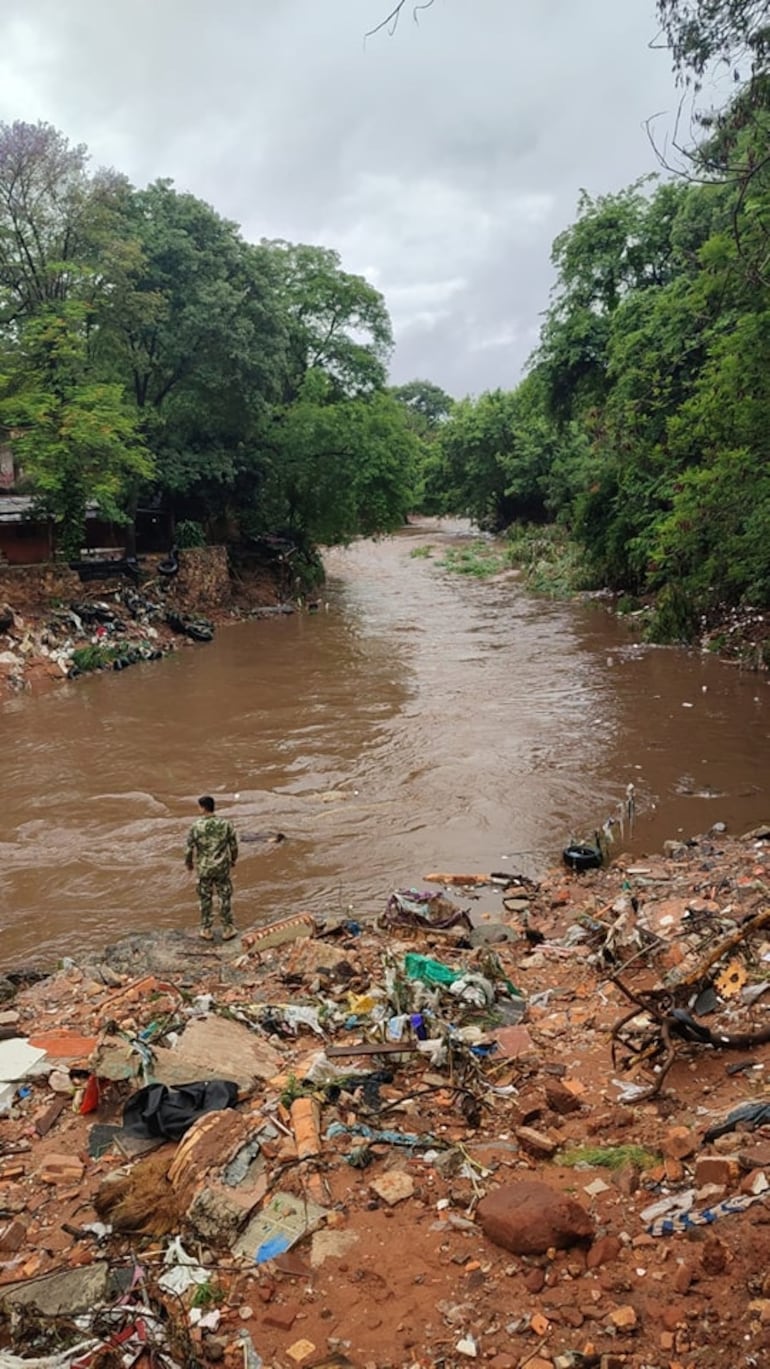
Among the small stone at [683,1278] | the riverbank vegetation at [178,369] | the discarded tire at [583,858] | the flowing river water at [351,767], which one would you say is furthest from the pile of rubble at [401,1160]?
the riverbank vegetation at [178,369]

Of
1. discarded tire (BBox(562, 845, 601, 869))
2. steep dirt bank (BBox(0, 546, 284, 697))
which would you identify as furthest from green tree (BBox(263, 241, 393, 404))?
discarded tire (BBox(562, 845, 601, 869))

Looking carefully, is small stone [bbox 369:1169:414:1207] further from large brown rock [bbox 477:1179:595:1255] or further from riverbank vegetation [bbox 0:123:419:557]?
riverbank vegetation [bbox 0:123:419:557]

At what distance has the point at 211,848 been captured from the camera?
7.67 m

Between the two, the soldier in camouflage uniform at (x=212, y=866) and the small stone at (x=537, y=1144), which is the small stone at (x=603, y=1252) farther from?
the soldier in camouflage uniform at (x=212, y=866)

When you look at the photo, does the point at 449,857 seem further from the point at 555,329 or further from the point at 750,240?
the point at 555,329

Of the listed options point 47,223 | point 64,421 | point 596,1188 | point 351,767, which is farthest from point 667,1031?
point 47,223

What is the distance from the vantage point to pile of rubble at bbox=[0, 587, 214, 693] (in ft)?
59.1

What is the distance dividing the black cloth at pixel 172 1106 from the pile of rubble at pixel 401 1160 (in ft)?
0.04

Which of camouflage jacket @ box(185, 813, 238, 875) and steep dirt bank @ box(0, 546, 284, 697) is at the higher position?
steep dirt bank @ box(0, 546, 284, 697)

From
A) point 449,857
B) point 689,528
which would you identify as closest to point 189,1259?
point 449,857

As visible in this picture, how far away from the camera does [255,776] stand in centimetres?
1209

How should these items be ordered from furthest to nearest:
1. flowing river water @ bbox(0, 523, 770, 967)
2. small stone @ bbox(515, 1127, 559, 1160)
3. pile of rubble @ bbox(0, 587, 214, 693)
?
1. pile of rubble @ bbox(0, 587, 214, 693)
2. flowing river water @ bbox(0, 523, 770, 967)
3. small stone @ bbox(515, 1127, 559, 1160)

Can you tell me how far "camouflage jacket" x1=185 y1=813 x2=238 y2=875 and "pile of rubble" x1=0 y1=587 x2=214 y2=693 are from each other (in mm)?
10826

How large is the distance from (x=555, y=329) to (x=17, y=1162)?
26.4 metres
